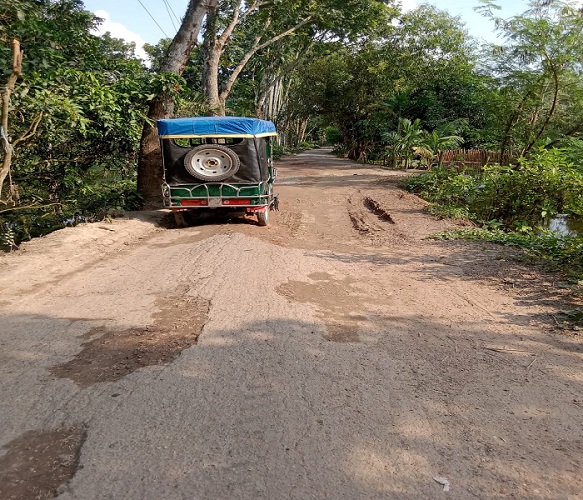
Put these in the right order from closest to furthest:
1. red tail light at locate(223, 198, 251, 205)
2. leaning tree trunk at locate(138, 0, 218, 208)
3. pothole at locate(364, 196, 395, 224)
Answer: red tail light at locate(223, 198, 251, 205)
leaning tree trunk at locate(138, 0, 218, 208)
pothole at locate(364, 196, 395, 224)

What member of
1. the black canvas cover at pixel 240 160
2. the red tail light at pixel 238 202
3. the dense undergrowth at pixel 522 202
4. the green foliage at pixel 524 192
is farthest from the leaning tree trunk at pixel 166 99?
the green foliage at pixel 524 192

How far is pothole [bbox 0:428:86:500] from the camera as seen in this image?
7.55ft

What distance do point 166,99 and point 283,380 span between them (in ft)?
29.1

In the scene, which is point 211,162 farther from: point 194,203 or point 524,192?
point 524,192

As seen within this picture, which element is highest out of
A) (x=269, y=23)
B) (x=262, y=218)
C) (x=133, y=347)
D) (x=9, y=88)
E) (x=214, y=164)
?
(x=269, y=23)

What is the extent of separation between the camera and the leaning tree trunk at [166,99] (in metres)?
10.5

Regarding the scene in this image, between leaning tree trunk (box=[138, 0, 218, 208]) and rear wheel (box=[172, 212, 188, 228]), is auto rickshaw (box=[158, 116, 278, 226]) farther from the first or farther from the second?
leaning tree trunk (box=[138, 0, 218, 208])

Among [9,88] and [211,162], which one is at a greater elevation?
[9,88]

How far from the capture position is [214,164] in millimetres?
8844

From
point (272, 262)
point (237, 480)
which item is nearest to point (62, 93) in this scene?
point (272, 262)

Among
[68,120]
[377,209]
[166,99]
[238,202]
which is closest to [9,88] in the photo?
[68,120]

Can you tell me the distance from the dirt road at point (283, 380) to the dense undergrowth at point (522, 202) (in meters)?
1.37

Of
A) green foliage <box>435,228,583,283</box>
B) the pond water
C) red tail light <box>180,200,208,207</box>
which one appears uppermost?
red tail light <box>180,200,208,207</box>

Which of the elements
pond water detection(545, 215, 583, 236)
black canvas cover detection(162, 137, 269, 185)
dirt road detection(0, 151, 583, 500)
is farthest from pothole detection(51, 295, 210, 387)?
pond water detection(545, 215, 583, 236)
